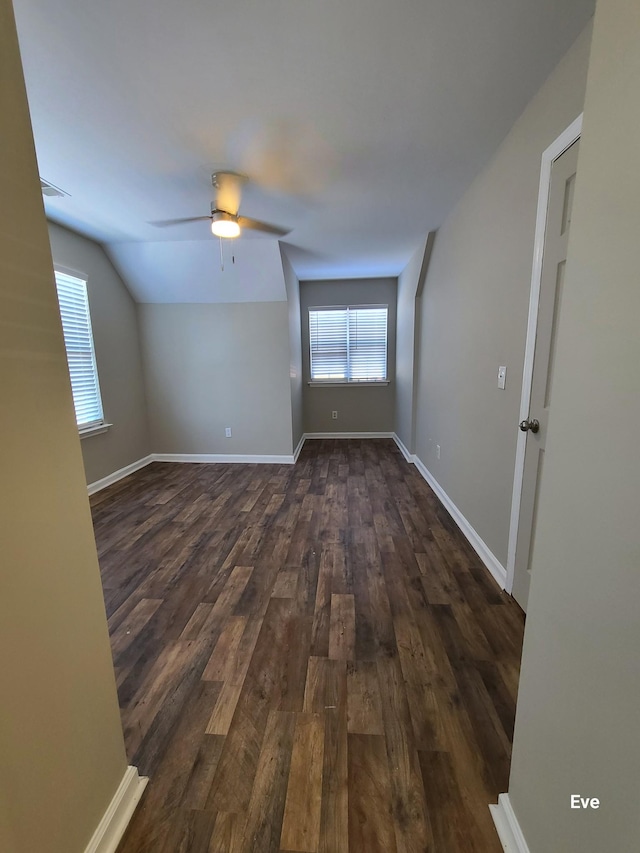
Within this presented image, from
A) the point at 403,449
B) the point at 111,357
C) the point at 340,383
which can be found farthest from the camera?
the point at 340,383

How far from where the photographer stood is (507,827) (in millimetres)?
957

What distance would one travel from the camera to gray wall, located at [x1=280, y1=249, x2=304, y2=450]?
429cm

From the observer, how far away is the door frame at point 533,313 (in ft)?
4.85

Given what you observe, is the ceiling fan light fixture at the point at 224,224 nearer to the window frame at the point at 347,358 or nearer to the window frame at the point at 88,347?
the window frame at the point at 88,347

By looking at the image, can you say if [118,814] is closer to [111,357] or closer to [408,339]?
[111,357]

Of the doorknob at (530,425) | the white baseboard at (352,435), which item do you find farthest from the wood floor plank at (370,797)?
the white baseboard at (352,435)

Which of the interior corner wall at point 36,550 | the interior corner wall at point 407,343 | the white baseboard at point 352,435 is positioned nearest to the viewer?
the interior corner wall at point 36,550

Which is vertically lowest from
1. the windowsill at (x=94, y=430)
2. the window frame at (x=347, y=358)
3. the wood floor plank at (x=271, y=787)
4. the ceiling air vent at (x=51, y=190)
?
the wood floor plank at (x=271, y=787)

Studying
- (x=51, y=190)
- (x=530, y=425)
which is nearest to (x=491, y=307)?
(x=530, y=425)

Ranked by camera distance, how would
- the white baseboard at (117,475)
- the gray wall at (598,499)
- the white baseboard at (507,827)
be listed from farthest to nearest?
the white baseboard at (117,475) → the white baseboard at (507,827) → the gray wall at (598,499)

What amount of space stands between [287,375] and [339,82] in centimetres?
301

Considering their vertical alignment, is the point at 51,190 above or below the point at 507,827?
above

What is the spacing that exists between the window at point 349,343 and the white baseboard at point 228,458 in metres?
1.66

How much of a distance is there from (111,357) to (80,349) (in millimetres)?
462
